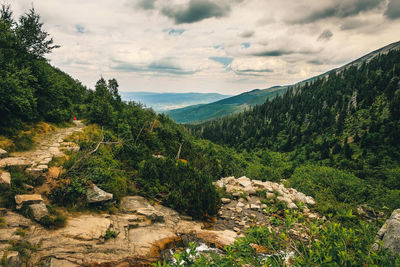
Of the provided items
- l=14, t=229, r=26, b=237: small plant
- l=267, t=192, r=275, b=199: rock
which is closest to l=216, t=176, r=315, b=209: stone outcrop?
l=267, t=192, r=275, b=199: rock

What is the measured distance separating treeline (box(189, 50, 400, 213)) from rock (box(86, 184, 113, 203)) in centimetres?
2912

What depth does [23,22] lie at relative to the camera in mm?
13906

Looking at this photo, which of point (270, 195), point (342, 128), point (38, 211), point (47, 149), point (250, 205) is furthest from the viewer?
point (342, 128)

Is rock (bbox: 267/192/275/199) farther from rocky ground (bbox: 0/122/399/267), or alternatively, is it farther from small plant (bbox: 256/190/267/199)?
rocky ground (bbox: 0/122/399/267)

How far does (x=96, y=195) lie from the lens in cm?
894

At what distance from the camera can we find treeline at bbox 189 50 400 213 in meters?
57.8

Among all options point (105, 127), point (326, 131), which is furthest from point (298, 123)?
point (105, 127)

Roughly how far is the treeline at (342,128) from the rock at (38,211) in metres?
31.1

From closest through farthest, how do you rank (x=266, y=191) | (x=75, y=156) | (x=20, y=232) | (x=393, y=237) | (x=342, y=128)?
(x=20, y=232) < (x=393, y=237) < (x=75, y=156) < (x=266, y=191) < (x=342, y=128)

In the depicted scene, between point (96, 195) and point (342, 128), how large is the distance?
10567 centimetres

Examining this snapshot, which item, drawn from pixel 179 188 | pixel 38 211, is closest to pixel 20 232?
pixel 38 211

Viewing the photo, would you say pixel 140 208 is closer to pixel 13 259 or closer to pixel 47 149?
pixel 13 259

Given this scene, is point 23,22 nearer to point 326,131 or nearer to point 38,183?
point 38,183

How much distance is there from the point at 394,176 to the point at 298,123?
75.0m
